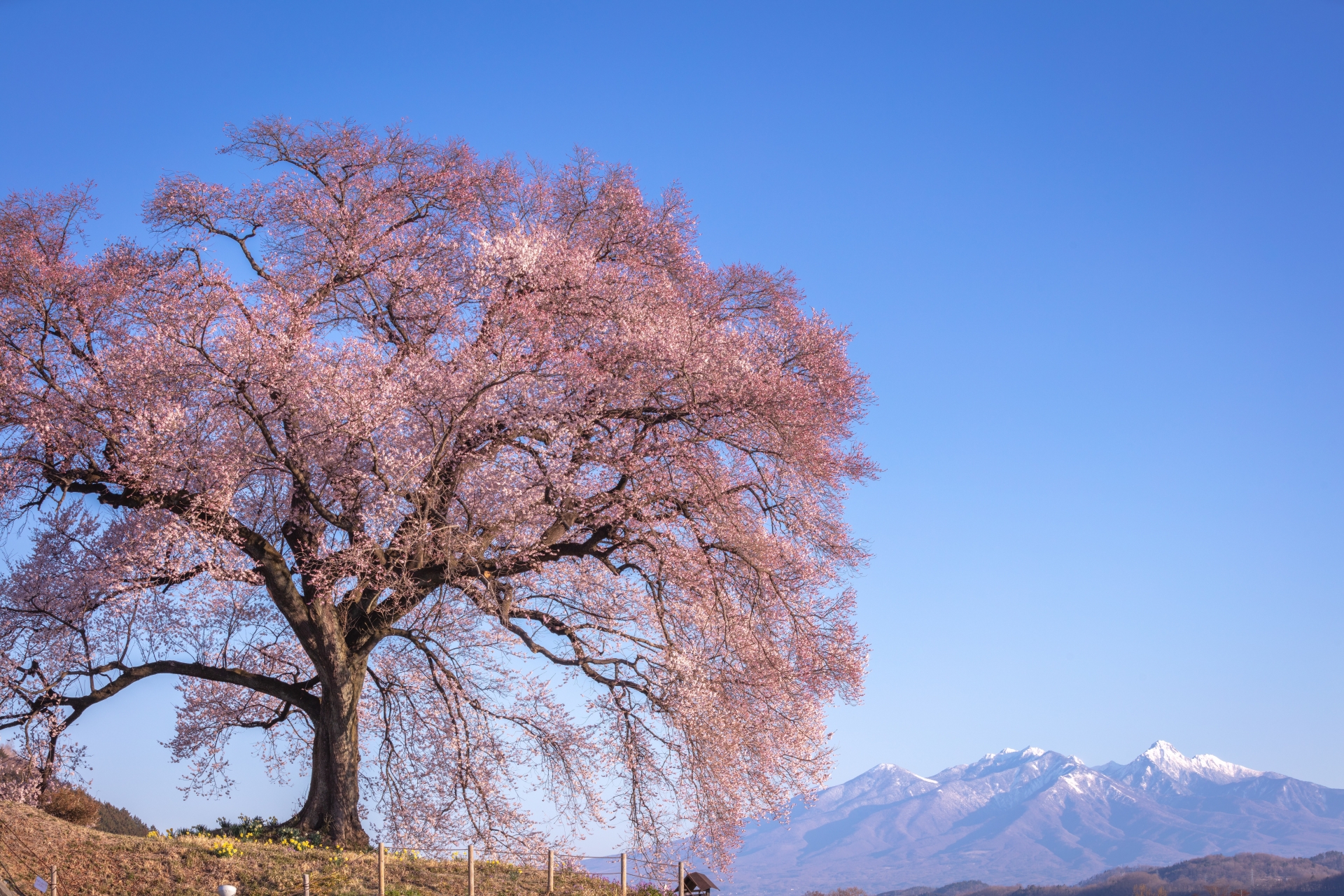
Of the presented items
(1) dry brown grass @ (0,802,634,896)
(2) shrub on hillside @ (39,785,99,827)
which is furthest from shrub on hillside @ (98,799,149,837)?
(1) dry brown grass @ (0,802,634,896)

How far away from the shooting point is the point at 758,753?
21062mm

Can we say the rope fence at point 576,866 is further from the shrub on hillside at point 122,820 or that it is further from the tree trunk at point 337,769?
the shrub on hillside at point 122,820

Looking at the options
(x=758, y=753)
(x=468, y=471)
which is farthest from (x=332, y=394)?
(x=758, y=753)

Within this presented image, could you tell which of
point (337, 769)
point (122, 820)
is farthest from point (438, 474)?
point (122, 820)

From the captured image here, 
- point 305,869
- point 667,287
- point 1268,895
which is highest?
point 667,287

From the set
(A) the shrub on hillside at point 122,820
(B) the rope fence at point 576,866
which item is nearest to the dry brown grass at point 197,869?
(B) the rope fence at point 576,866

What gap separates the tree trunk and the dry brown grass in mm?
1059

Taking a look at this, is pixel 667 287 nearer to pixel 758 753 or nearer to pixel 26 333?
pixel 758 753

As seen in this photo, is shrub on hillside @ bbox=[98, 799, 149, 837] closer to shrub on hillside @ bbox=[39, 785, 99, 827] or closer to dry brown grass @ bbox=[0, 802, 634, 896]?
shrub on hillside @ bbox=[39, 785, 99, 827]

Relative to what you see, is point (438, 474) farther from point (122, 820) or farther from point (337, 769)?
point (122, 820)

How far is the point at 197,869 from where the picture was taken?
768 inches

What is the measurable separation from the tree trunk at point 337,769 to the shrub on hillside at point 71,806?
5206mm

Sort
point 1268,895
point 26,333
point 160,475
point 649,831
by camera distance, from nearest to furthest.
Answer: point 160,475
point 26,333
point 649,831
point 1268,895

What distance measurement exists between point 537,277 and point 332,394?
14.1ft
